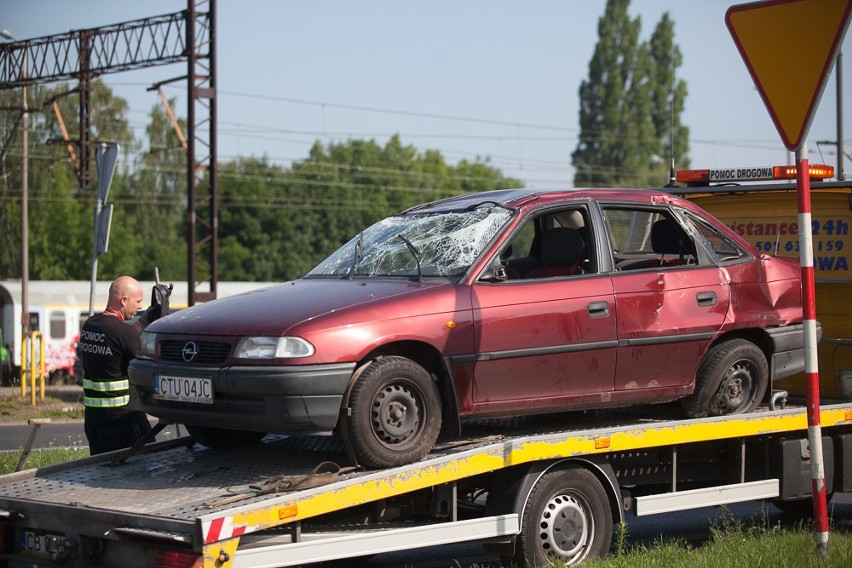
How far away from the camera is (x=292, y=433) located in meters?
6.06

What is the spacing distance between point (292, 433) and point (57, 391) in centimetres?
2399

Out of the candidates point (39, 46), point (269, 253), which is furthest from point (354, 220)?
point (39, 46)

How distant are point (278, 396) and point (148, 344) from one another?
115 cm

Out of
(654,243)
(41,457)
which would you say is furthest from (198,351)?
(41,457)

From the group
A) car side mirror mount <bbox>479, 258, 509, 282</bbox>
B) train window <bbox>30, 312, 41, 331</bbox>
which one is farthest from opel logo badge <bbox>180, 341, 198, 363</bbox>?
train window <bbox>30, 312, 41, 331</bbox>

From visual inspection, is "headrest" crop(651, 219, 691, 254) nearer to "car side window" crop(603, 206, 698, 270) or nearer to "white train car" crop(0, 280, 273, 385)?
"car side window" crop(603, 206, 698, 270)

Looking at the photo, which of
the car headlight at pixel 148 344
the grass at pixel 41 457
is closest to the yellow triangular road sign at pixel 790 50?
the car headlight at pixel 148 344

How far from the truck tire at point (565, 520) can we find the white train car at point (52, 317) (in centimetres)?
2870

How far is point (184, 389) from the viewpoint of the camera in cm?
630

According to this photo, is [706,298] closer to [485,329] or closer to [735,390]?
[735,390]

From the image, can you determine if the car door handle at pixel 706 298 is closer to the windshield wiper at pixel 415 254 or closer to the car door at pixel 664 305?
the car door at pixel 664 305

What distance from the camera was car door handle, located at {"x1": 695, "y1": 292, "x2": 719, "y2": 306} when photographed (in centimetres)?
762

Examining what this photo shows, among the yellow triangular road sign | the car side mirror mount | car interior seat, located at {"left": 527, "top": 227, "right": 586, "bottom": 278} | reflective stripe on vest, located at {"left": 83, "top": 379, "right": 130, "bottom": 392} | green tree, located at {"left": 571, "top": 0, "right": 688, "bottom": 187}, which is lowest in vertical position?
reflective stripe on vest, located at {"left": 83, "top": 379, "right": 130, "bottom": 392}

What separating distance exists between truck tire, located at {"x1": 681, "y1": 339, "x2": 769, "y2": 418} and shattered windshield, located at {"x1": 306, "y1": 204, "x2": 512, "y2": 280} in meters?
1.74
